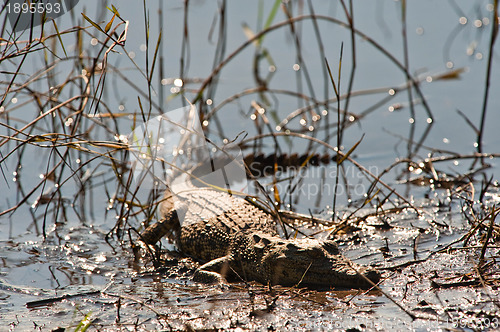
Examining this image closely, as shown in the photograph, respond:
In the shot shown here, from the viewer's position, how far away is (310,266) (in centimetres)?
335

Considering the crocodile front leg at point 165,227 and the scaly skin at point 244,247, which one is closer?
the scaly skin at point 244,247

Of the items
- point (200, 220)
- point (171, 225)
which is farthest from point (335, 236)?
point (171, 225)

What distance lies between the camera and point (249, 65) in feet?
27.0

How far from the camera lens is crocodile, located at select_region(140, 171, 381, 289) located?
3.32m

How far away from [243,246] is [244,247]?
0.05ft

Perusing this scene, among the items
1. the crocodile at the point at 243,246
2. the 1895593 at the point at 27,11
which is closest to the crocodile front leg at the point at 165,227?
the crocodile at the point at 243,246

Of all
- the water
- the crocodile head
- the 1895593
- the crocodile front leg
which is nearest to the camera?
the water

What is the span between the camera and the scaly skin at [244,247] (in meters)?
3.32

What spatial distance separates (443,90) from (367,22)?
7.07 ft

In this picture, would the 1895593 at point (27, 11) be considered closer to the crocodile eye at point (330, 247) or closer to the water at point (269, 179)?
the water at point (269, 179)

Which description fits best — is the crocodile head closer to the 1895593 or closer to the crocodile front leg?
the crocodile front leg

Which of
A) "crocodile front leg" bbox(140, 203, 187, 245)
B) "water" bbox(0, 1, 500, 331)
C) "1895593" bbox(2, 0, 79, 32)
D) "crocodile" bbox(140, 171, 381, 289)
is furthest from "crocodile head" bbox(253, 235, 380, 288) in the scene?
"1895593" bbox(2, 0, 79, 32)

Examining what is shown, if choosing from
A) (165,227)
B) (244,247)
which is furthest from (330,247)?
(165,227)

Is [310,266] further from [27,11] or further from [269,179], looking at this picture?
[27,11]
